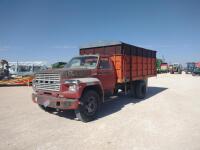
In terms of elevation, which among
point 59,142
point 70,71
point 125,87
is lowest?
point 59,142

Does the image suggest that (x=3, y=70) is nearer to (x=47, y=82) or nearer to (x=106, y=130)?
(x=47, y=82)

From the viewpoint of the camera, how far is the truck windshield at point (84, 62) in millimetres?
7127

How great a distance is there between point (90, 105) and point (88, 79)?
0.92m

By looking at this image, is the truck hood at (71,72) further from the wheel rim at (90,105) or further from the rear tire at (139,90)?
the rear tire at (139,90)

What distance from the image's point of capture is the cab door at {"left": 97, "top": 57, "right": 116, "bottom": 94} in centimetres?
705

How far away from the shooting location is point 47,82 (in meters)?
6.25

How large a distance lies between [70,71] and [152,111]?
12.4 ft

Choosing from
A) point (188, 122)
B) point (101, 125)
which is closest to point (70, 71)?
point (101, 125)

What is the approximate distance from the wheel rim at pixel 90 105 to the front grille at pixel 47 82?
111 cm

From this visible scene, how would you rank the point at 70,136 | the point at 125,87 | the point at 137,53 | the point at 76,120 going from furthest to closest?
the point at 137,53 < the point at 125,87 < the point at 76,120 < the point at 70,136

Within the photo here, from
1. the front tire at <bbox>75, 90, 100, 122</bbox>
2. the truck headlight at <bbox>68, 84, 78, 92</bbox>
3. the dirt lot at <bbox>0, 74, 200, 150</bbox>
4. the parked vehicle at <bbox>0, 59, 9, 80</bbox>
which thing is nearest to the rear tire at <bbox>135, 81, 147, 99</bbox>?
the dirt lot at <bbox>0, 74, 200, 150</bbox>

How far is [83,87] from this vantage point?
5.77m

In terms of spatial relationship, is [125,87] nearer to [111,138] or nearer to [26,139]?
[111,138]

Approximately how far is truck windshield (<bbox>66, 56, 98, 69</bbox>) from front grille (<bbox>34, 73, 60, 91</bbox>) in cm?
155
